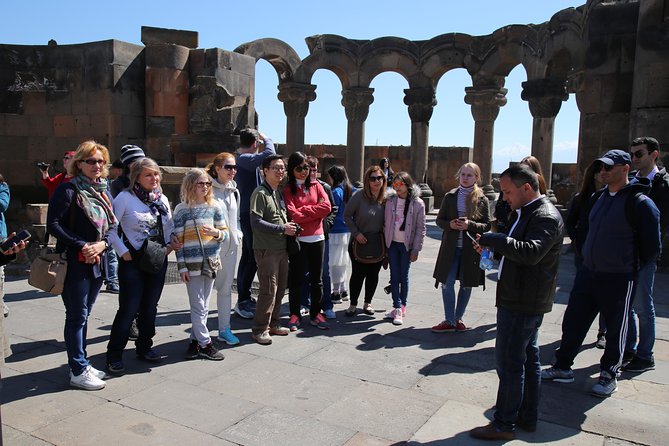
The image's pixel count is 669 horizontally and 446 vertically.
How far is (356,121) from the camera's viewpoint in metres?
18.9

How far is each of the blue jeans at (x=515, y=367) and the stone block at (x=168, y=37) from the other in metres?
9.52

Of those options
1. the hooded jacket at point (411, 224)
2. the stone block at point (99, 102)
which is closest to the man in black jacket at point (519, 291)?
the hooded jacket at point (411, 224)

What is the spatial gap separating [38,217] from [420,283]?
5.25m

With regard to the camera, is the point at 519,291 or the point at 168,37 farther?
the point at 168,37

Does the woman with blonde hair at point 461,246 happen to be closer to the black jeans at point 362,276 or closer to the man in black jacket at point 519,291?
the black jeans at point 362,276

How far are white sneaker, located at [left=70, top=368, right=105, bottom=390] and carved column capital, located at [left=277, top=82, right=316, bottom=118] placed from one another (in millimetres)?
14987

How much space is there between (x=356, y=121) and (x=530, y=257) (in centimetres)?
1587

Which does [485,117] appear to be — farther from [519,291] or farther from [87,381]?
[87,381]

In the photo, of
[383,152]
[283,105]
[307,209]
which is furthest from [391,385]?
[383,152]

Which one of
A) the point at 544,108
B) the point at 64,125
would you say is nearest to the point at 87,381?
the point at 64,125

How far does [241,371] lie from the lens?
4.52 m

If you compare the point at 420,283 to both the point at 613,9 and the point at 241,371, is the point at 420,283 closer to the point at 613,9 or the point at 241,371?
the point at 241,371

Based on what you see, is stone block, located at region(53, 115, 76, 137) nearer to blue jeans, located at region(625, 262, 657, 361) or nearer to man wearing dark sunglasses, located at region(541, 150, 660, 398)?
man wearing dark sunglasses, located at region(541, 150, 660, 398)

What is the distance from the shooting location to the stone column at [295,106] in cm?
1828
